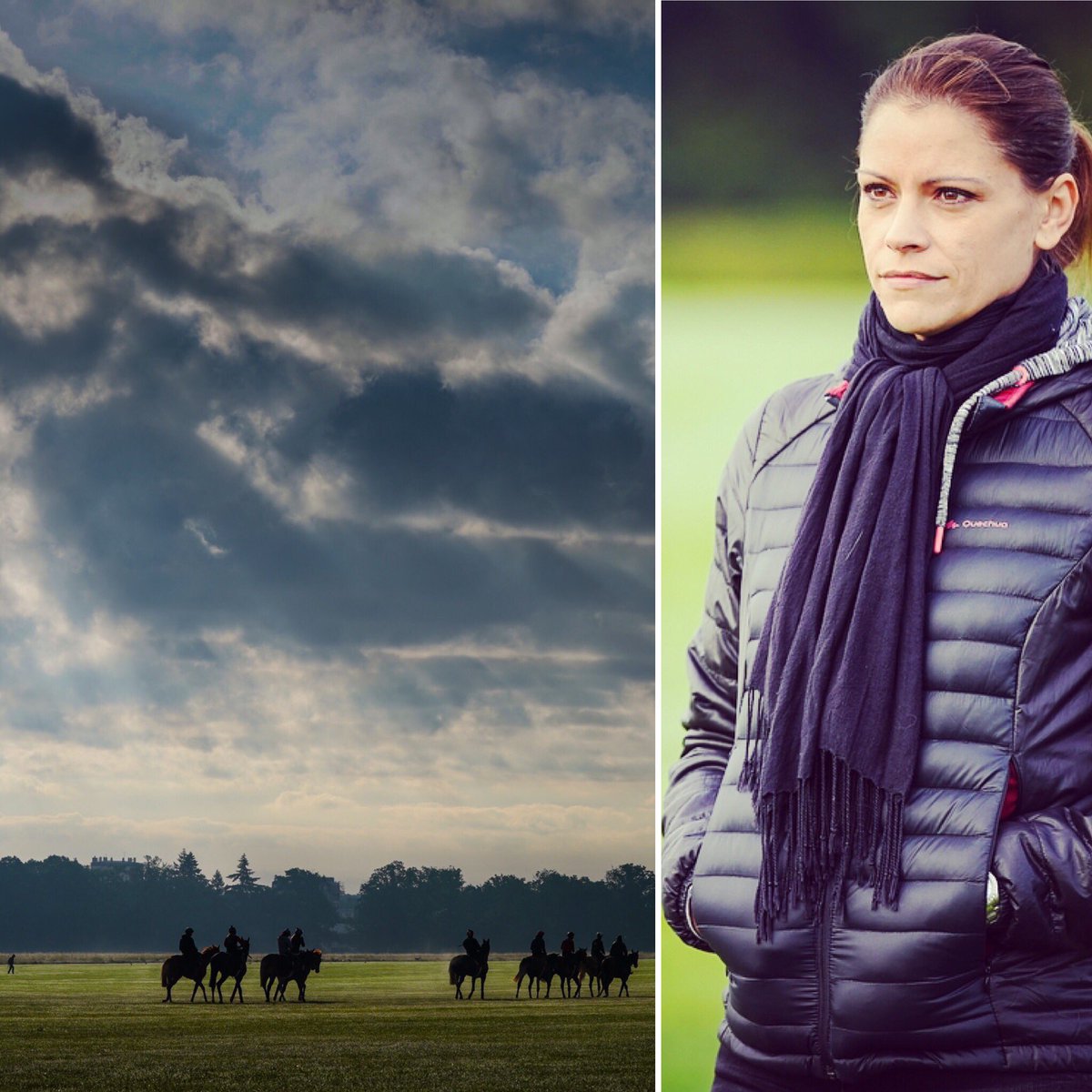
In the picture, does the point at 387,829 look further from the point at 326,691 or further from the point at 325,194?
the point at 325,194

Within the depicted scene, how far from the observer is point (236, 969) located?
18.7 ft

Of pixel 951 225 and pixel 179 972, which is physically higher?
pixel 951 225

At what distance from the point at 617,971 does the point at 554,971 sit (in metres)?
0.59

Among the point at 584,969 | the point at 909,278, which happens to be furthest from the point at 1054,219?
the point at 584,969

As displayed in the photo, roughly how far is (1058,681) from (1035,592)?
173 mm

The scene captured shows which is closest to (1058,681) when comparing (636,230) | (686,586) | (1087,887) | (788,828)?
(1087,887)

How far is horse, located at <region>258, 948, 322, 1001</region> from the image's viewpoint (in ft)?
18.5

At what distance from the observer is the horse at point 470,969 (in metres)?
Result: 5.79

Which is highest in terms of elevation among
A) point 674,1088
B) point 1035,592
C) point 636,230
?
point 636,230

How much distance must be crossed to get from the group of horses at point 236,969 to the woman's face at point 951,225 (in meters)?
3.80

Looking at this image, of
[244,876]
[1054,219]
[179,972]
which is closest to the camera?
[1054,219]

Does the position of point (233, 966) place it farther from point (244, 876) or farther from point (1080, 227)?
point (1080, 227)

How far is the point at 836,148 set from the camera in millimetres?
3289

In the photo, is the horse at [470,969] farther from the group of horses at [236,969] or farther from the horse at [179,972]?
the horse at [179,972]
